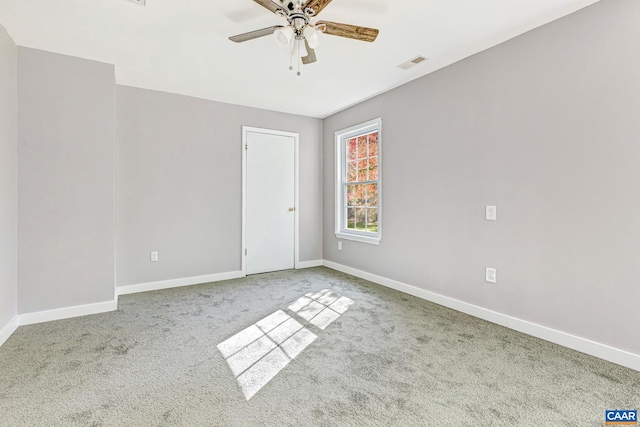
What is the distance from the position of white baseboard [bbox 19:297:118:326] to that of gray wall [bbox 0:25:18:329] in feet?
0.42

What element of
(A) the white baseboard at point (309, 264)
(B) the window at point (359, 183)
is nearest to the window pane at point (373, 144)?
(B) the window at point (359, 183)

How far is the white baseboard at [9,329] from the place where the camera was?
2.44 m

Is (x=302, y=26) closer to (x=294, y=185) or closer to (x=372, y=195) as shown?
(x=372, y=195)

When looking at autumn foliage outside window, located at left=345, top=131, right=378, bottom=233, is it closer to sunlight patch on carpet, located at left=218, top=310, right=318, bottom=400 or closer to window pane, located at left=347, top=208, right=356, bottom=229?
window pane, located at left=347, top=208, right=356, bottom=229

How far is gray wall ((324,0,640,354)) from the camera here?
6.82 ft

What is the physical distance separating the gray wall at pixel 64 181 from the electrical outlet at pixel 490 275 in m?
3.76

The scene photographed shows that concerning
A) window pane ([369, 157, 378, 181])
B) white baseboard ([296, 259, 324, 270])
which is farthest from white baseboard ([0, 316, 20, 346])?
window pane ([369, 157, 378, 181])

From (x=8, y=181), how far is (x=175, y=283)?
2003 mm

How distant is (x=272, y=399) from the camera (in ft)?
5.62

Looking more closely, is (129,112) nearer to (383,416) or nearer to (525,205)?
(383,416)

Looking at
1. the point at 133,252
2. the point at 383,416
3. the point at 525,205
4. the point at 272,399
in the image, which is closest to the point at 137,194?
the point at 133,252

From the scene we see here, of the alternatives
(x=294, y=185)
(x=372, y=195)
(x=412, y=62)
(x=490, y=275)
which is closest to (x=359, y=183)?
(x=372, y=195)

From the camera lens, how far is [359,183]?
4590 mm

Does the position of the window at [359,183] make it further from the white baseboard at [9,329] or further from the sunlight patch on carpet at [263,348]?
the white baseboard at [9,329]
